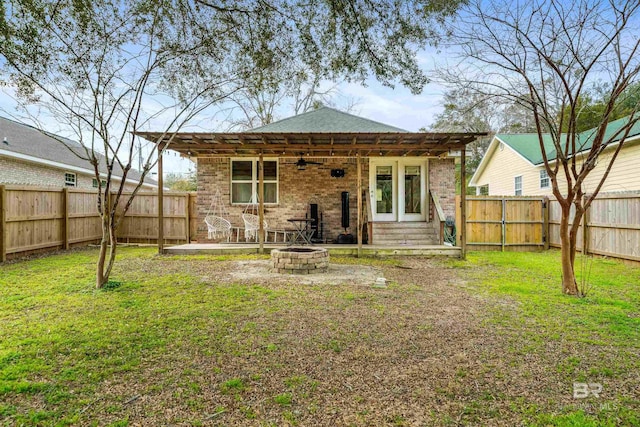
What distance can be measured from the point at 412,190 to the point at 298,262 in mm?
5493

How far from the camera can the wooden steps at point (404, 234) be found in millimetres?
10188

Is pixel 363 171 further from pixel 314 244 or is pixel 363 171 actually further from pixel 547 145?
pixel 547 145

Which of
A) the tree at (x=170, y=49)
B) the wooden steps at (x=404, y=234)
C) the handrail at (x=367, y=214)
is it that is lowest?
the wooden steps at (x=404, y=234)

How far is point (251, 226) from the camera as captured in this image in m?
10.4

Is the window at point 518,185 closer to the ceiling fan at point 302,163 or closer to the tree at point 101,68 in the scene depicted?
the ceiling fan at point 302,163

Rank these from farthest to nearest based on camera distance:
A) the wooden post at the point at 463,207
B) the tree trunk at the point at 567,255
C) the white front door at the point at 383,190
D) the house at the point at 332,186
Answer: the white front door at the point at 383,190, the house at the point at 332,186, the wooden post at the point at 463,207, the tree trunk at the point at 567,255

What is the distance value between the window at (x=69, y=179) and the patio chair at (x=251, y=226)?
9002 millimetres

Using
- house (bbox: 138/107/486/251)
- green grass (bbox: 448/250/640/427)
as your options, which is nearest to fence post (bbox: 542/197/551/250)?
house (bbox: 138/107/486/251)

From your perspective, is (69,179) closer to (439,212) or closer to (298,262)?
(298,262)

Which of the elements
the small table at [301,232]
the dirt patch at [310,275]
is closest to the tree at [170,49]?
the dirt patch at [310,275]

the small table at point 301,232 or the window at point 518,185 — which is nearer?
the small table at point 301,232

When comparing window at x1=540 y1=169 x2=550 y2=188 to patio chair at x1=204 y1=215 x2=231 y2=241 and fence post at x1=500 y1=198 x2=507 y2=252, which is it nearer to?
fence post at x1=500 y1=198 x2=507 y2=252

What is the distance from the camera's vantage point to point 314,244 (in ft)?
34.7

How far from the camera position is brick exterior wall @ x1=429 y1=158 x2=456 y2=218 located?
36.4 feet
